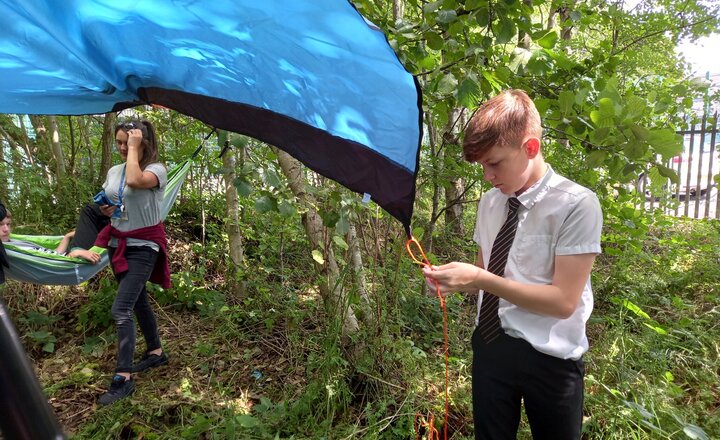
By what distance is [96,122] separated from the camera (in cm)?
489

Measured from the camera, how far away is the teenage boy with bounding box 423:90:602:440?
1151 mm

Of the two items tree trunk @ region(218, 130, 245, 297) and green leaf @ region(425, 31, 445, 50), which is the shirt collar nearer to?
green leaf @ region(425, 31, 445, 50)

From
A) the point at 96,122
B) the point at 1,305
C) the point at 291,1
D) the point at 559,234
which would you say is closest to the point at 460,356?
the point at 559,234

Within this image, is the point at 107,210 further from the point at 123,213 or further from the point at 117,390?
the point at 117,390

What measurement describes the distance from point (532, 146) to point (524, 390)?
72 cm

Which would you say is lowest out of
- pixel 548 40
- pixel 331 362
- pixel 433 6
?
pixel 331 362

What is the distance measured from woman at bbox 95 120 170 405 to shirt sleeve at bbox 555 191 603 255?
2370 millimetres

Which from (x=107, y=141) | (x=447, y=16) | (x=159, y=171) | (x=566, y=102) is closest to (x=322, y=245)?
(x=159, y=171)

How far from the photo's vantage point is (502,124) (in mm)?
1155

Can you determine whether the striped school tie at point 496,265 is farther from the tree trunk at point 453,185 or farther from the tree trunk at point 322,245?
the tree trunk at point 453,185

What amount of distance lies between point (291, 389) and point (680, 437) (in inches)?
77.9

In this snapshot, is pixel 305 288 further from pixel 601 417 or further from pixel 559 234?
pixel 559 234

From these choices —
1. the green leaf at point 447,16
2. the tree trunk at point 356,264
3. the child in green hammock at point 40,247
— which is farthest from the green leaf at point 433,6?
the child in green hammock at point 40,247

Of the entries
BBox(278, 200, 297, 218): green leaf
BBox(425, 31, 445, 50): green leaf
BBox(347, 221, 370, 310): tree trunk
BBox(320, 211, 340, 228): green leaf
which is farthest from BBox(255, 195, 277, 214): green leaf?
BBox(425, 31, 445, 50): green leaf
